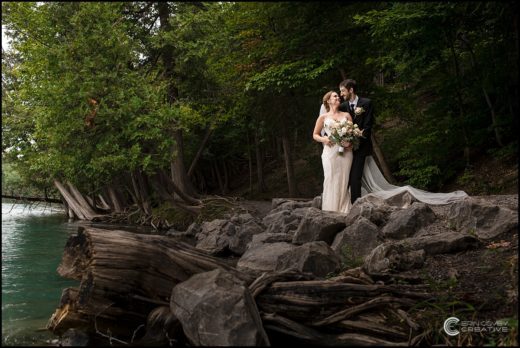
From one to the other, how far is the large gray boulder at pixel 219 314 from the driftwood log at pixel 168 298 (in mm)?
513

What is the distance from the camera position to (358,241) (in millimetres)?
8320

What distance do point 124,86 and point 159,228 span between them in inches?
440

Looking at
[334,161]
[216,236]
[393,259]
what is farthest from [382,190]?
[393,259]

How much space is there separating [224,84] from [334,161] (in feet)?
31.8

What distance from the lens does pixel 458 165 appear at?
54.7ft

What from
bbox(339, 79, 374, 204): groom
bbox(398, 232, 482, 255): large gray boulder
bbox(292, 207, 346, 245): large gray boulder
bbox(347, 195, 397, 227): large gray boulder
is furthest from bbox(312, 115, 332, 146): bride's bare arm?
bbox(398, 232, 482, 255): large gray boulder

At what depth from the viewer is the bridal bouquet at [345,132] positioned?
10031 mm

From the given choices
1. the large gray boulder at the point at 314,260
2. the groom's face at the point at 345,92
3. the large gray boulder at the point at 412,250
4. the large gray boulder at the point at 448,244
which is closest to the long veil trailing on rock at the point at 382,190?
the groom's face at the point at 345,92

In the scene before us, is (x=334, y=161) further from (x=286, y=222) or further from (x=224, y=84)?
(x=224, y=84)

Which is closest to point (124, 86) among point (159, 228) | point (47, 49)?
point (47, 49)

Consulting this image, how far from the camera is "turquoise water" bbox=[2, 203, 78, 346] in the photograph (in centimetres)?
410

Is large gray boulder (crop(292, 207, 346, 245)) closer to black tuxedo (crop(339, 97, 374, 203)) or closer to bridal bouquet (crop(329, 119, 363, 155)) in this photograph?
black tuxedo (crop(339, 97, 374, 203))

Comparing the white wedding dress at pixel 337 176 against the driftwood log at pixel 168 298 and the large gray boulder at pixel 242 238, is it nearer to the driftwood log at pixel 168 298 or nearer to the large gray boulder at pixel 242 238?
the large gray boulder at pixel 242 238

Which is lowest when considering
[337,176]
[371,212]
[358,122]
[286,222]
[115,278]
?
[286,222]
